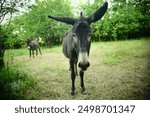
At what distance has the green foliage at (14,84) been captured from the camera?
445 cm

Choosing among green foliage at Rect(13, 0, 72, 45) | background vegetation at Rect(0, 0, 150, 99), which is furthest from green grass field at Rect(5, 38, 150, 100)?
green foliage at Rect(13, 0, 72, 45)

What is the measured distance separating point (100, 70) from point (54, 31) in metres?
1.01

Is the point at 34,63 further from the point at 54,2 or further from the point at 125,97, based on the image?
the point at 125,97

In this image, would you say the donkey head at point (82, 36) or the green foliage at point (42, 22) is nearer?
the donkey head at point (82, 36)

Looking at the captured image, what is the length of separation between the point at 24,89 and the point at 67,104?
75 centimetres

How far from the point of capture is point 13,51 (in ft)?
15.8

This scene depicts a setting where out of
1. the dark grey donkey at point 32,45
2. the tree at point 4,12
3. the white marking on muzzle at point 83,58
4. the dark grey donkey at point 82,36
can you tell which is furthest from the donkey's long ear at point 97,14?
the tree at point 4,12

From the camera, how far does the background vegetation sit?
184 inches

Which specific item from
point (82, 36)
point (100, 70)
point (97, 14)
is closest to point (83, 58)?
point (82, 36)

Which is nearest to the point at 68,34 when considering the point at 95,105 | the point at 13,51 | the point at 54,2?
the point at 54,2

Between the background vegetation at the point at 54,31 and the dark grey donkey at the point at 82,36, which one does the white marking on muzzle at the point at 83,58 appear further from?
the background vegetation at the point at 54,31

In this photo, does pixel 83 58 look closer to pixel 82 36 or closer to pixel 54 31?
pixel 82 36

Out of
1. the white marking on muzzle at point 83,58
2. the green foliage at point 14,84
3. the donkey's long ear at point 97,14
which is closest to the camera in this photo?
the white marking on muzzle at point 83,58

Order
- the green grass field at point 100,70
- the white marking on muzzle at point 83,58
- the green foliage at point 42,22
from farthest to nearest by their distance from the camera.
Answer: the green foliage at point 42,22
the green grass field at point 100,70
the white marking on muzzle at point 83,58
